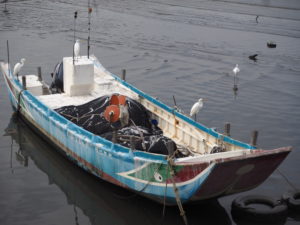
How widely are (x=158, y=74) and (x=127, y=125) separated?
13800mm

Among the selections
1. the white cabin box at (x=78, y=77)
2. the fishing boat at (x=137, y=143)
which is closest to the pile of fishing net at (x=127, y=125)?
the fishing boat at (x=137, y=143)

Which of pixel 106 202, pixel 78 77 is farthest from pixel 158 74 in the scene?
pixel 106 202

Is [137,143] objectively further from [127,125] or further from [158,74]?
[158,74]

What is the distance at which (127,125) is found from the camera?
57.5ft

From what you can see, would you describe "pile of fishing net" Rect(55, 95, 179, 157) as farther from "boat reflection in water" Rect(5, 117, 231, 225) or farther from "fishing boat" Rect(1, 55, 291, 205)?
"boat reflection in water" Rect(5, 117, 231, 225)

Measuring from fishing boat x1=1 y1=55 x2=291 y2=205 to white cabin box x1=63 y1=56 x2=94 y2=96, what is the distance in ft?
0.14

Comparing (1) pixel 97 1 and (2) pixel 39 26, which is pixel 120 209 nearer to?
(2) pixel 39 26

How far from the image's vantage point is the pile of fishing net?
→ 1572 cm

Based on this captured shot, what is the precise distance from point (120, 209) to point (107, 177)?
3.83ft

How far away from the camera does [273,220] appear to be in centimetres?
1515

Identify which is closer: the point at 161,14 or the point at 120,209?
the point at 120,209

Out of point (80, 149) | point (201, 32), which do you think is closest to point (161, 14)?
point (201, 32)

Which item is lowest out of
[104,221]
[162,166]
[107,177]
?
[104,221]

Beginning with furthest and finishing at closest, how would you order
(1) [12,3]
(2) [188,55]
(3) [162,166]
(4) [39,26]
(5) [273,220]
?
(1) [12,3], (4) [39,26], (2) [188,55], (5) [273,220], (3) [162,166]
